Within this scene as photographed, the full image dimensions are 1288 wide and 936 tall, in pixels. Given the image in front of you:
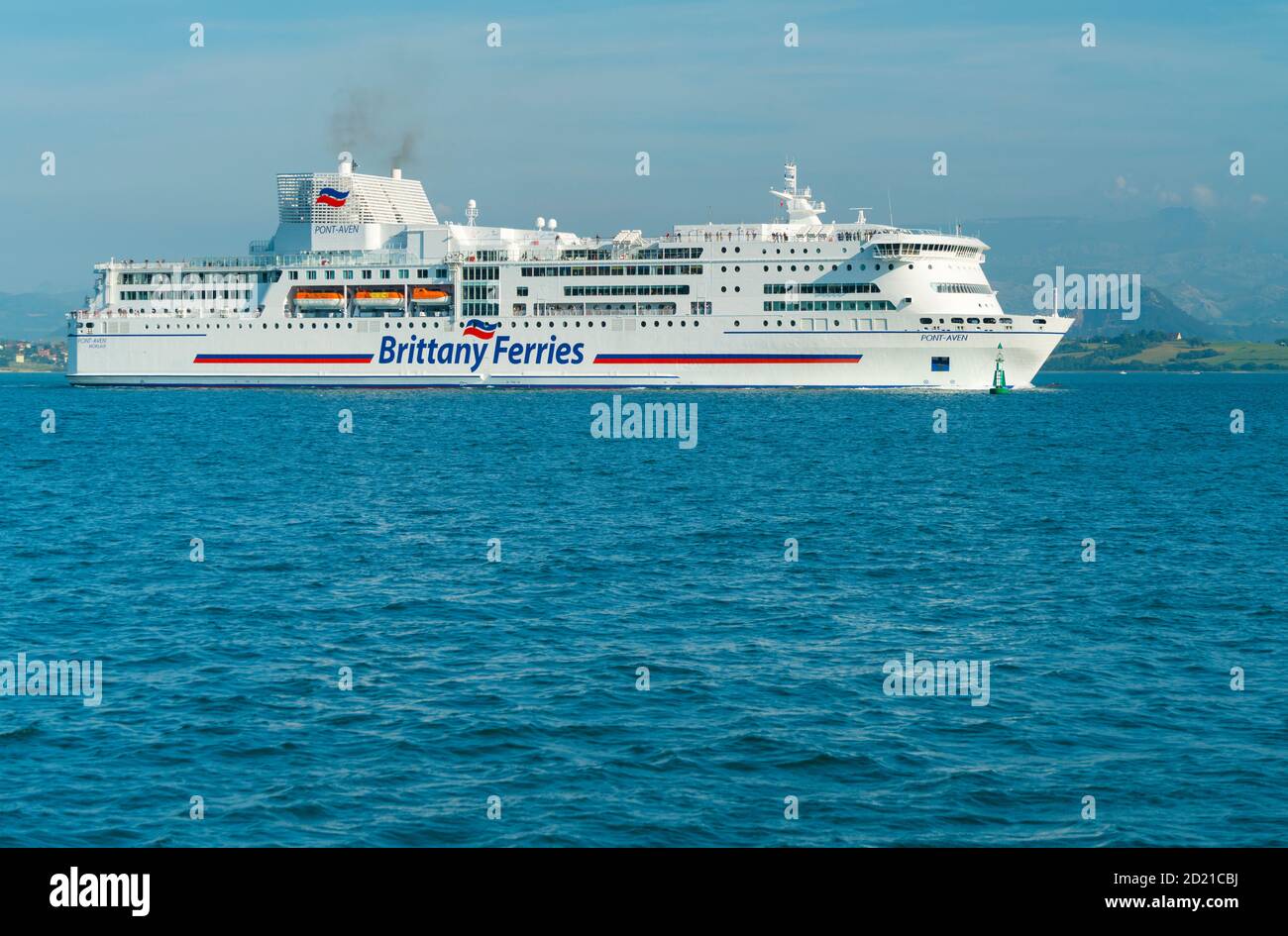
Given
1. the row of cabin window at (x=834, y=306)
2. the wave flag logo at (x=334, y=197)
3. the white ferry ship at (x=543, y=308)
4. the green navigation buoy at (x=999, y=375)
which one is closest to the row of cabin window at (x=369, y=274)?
the white ferry ship at (x=543, y=308)

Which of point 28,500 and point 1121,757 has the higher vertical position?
point 28,500

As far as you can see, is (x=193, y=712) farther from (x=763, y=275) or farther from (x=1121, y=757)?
(x=763, y=275)

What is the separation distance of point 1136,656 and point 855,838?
9.26 meters

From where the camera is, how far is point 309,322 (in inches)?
3935

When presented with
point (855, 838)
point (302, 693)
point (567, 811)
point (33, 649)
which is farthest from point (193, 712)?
point (855, 838)

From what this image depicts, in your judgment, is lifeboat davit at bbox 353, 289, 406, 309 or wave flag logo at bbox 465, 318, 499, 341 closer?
wave flag logo at bbox 465, 318, 499, 341

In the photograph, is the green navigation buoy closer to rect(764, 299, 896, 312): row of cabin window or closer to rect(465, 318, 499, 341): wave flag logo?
rect(764, 299, 896, 312): row of cabin window

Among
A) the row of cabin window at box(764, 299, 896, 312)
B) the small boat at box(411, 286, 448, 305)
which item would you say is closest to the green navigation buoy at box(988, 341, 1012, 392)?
the row of cabin window at box(764, 299, 896, 312)

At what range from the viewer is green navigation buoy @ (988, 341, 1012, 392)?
293 ft

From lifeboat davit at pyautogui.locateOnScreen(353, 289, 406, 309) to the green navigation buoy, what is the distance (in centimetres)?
4302

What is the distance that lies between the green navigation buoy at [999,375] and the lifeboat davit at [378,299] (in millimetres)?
43018

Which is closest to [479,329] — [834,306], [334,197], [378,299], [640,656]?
[378,299]

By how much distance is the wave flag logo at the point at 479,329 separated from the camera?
96562mm

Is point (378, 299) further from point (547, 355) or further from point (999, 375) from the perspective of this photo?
point (999, 375)
